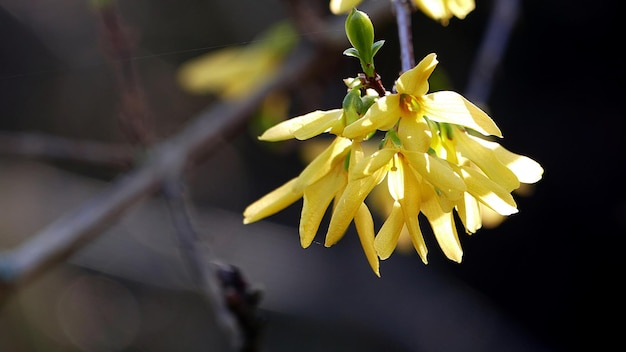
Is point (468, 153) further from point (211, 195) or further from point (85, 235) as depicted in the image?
point (211, 195)

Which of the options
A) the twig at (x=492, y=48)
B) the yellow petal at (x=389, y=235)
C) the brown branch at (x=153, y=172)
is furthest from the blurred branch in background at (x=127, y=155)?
the yellow petal at (x=389, y=235)

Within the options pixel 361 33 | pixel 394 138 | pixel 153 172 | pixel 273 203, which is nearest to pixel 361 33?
pixel 361 33

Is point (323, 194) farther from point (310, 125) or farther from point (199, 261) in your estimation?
point (199, 261)

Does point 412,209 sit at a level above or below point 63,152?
below

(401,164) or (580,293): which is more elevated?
(401,164)

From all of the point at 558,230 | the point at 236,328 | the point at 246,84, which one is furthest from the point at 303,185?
the point at 558,230

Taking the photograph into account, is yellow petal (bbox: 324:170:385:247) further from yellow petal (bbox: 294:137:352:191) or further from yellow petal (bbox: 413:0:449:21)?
yellow petal (bbox: 413:0:449:21)

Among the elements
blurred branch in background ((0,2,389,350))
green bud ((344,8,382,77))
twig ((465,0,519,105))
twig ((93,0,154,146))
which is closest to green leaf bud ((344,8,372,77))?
green bud ((344,8,382,77))
